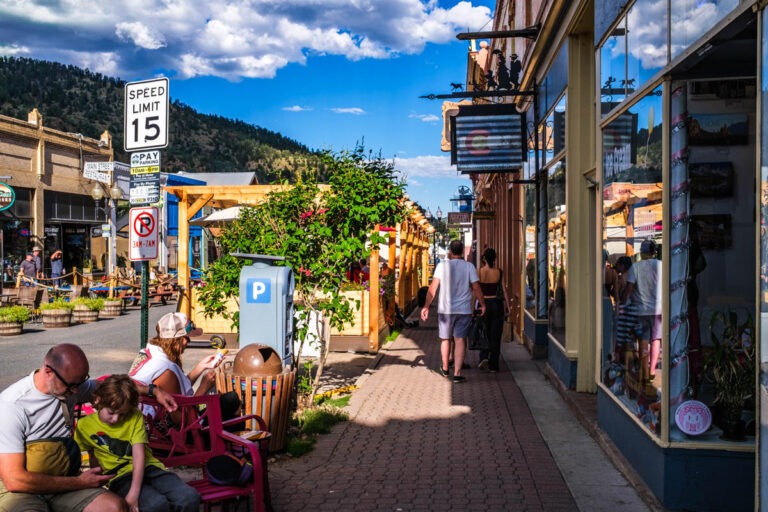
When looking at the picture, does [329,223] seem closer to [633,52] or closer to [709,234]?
[633,52]

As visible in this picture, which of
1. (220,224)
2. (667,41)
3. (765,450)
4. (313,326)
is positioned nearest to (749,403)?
(765,450)

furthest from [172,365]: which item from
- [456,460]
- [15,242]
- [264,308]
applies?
[15,242]

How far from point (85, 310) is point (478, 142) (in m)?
11.1

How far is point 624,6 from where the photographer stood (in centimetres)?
569

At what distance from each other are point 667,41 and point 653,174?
2.81ft

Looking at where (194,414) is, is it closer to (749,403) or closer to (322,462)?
(322,462)

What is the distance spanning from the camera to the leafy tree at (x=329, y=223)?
327 inches

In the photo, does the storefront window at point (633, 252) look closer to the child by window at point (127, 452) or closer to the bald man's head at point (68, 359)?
the child by window at point (127, 452)

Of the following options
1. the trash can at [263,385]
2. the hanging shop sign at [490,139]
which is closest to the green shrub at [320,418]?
the trash can at [263,385]

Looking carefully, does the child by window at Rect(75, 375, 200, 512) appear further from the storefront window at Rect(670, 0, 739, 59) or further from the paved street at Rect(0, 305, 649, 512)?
the storefront window at Rect(670, 0, 739, 59)

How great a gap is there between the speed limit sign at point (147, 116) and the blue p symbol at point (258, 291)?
1673 mm

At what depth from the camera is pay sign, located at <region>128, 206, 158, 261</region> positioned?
25.6 feet

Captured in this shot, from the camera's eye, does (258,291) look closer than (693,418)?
No

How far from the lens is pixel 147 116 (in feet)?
25.6
